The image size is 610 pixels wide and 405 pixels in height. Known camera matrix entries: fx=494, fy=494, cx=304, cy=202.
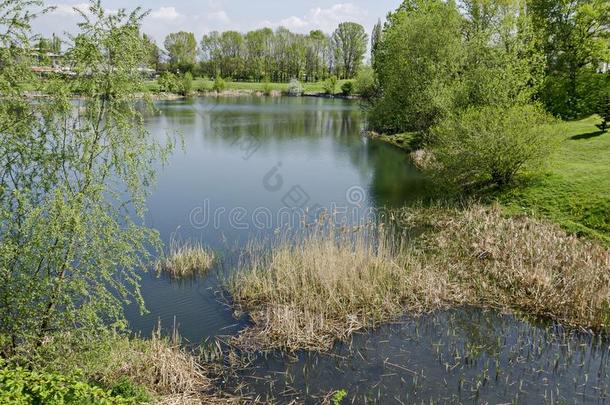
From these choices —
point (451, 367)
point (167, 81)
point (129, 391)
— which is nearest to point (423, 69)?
point (451, 367)

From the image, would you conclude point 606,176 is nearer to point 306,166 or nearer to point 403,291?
point 403,291

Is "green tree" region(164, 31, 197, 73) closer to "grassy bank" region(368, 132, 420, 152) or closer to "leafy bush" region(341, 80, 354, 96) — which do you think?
"leafy bush" region(341, 80, 354, 96)

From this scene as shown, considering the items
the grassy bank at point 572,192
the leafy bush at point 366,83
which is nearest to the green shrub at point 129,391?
the grassy bank at point 572,192

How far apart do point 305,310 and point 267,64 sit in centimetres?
13421

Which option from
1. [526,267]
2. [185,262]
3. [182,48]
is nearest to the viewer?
[526,267]

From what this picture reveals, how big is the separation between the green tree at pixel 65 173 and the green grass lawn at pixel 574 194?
17.8m

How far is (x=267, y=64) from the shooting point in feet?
463

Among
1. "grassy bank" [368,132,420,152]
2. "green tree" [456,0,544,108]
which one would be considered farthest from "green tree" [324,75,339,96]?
"green tree" [456,0,544,108]

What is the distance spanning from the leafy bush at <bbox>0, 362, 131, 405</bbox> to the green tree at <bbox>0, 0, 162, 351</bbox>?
1.42 metres

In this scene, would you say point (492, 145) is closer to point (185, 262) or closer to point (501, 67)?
point (501, 67)

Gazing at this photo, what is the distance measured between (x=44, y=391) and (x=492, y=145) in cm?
2254

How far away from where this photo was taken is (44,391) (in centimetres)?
764

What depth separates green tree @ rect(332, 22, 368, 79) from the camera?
461 ft

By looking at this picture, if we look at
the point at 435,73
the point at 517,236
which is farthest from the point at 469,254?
the point at 435,73
